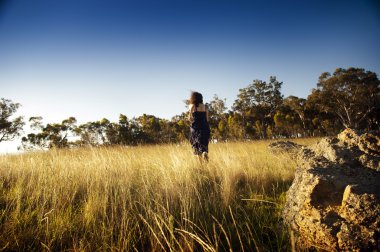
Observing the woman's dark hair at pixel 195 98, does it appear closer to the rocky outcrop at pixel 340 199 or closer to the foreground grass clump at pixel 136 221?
the foreground grass clump at pixel 136 221

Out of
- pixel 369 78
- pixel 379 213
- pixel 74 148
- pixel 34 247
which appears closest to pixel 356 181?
pixel 379 213

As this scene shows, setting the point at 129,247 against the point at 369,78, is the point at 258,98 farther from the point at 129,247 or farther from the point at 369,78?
the point at 129,247

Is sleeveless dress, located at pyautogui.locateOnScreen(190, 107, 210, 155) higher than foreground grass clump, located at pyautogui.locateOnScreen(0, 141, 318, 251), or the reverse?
sleeveless dress, located at pyautogui.locateOnScreen(190, 107, 210, 155)

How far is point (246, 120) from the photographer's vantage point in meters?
38.9

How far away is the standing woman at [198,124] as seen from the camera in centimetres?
527

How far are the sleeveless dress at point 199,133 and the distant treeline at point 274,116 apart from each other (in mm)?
17003

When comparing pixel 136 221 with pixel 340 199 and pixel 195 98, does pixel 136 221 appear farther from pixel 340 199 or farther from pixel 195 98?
pixel 195 98

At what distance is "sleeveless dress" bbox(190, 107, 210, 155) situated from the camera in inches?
207

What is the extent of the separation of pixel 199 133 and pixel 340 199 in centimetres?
383

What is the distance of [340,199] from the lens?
1.61 meters

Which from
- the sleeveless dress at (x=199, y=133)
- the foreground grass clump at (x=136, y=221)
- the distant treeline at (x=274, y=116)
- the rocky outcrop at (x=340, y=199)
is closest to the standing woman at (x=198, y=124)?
the sleeveless dress at (x=199, y=133)

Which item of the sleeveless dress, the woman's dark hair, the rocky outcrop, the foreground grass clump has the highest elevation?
the woman's dark hair

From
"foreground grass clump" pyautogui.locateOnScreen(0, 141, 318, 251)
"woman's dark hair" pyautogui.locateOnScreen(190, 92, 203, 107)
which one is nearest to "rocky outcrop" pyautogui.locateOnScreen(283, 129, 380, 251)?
"foreground grass clump" pyautogui.locateOnScreen(0, 141, 318, 251)

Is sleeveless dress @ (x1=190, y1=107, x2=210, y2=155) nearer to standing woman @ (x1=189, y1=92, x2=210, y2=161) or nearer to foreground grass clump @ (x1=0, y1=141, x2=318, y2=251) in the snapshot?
standing woman @ (x1=189, y1=92, x2=210, y2=161)
